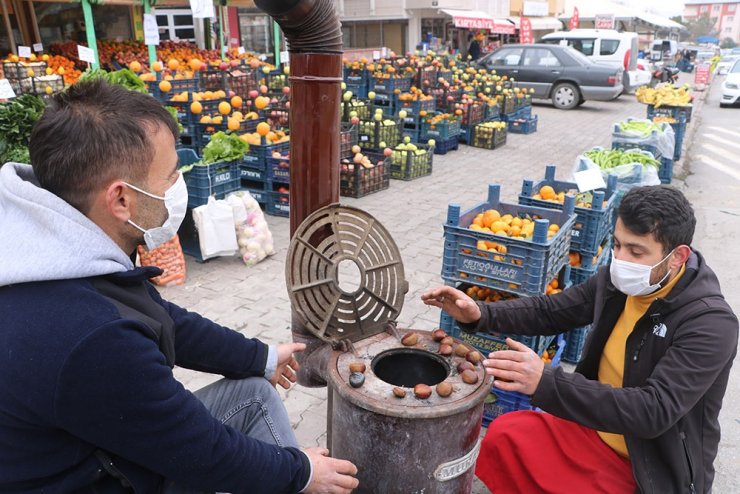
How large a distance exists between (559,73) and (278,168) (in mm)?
12287

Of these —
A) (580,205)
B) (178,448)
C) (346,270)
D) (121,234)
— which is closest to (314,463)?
(178,448)

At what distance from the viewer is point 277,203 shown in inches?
271

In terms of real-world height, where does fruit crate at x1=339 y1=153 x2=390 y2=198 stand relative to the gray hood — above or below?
below

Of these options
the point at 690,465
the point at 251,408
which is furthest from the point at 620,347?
the point at 251,408

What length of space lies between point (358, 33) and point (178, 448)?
28.1 metres

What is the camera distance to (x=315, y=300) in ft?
7.84

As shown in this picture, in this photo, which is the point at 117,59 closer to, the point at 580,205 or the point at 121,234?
the point at 580,205

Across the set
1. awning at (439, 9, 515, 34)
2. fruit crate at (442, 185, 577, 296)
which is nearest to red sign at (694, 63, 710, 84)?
awning at (439, 9, 515, 34)

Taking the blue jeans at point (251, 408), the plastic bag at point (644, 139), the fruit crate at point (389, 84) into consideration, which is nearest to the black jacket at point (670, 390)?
the blue jeans at point (251, 408)

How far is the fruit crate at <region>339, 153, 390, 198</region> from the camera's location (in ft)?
25.2

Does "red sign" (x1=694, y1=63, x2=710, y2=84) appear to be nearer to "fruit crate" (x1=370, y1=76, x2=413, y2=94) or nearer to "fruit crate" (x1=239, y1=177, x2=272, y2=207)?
"fruit crate" (x1=370, y1=76, x2=413, y2=94)

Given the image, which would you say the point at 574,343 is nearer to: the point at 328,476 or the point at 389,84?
the point at 328,476

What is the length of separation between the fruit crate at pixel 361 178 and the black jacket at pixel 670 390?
566 centimetres

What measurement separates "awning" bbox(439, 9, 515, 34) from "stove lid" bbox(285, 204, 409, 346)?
23.4m
